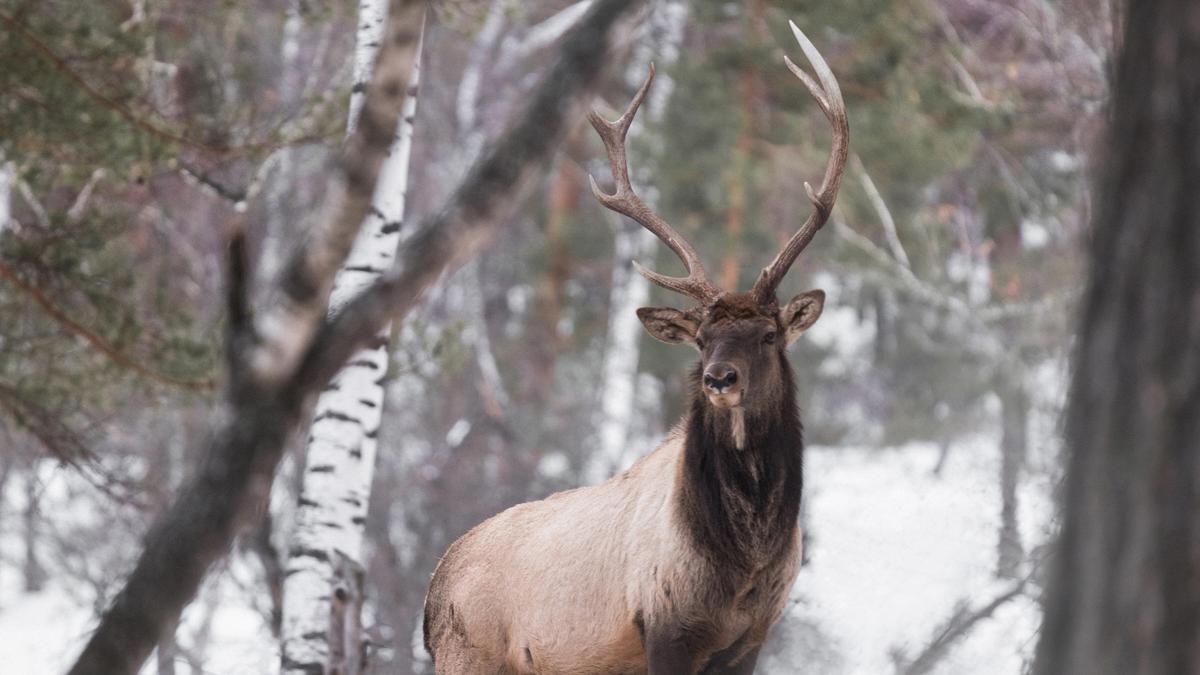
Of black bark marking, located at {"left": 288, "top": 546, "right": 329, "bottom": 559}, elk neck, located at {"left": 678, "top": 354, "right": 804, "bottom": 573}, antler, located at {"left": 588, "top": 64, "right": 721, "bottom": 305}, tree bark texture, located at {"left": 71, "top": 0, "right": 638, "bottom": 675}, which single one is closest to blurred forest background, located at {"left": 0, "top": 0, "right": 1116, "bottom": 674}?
antler, located at {"left": 588, "top": 64, "right": 721, "bottom": 305}

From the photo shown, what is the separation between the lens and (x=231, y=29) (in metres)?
14.7

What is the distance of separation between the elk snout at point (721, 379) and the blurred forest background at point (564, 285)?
50.6 inches

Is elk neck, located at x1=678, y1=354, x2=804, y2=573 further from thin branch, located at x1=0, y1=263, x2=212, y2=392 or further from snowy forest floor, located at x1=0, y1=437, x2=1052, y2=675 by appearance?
thin branch, located at x1=0, y1=263, x2=212, y2=392

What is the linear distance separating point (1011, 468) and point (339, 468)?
26.7ft

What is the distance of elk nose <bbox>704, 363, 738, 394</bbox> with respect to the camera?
5402 millimetres

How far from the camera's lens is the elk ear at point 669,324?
6070 millimetres

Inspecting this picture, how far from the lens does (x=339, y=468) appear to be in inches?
282

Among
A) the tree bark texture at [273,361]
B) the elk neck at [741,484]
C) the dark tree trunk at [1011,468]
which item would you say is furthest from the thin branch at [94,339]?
the tree bark texture at [273,361]

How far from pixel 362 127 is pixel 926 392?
22.6 meters

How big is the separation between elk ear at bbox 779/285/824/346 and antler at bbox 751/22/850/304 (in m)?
0.08

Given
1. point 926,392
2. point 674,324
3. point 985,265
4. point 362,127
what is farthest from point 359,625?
point 926,392

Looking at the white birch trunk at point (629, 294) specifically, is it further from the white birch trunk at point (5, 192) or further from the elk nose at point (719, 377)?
the elk nose at point (719, 377)

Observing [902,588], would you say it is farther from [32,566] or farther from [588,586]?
[32,566]

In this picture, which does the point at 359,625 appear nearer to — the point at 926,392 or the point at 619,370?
the point at 619,370
